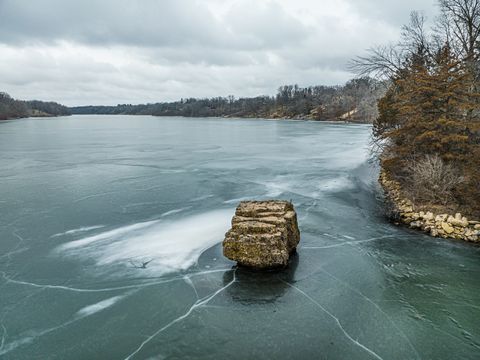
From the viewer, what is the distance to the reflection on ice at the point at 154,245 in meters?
9.01

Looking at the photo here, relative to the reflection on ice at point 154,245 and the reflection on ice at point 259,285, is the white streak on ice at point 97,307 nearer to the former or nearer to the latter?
the reflection on ice at point 154,245

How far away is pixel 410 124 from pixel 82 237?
43.0 ft

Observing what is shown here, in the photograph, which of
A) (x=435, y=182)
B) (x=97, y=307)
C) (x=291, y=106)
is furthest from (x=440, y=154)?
(x=291, y=106)

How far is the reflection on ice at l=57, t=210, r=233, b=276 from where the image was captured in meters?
9.01

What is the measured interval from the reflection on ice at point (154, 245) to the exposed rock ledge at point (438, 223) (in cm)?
623

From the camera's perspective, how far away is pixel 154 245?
32.9 ft

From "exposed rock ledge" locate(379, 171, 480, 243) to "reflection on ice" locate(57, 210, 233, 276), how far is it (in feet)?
20.4

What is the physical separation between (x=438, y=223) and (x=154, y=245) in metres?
8.84

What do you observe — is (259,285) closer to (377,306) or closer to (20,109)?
(377,306)

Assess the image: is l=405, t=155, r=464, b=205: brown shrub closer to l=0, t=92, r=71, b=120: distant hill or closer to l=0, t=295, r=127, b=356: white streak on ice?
l=0, t=295, r=127, b=356: white streak on ice

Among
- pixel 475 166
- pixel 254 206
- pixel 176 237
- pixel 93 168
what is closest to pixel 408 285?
pixel 254 206

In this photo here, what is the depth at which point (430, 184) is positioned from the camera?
1356cm

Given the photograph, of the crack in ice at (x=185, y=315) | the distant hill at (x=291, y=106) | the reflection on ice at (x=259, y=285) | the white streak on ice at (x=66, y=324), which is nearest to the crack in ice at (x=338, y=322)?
the reflection on ice at (x=259, y=285)

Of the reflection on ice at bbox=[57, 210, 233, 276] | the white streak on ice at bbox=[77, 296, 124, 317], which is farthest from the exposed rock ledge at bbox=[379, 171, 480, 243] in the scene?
the white streak on ice at bbox=[77, 296, 124, 317]
